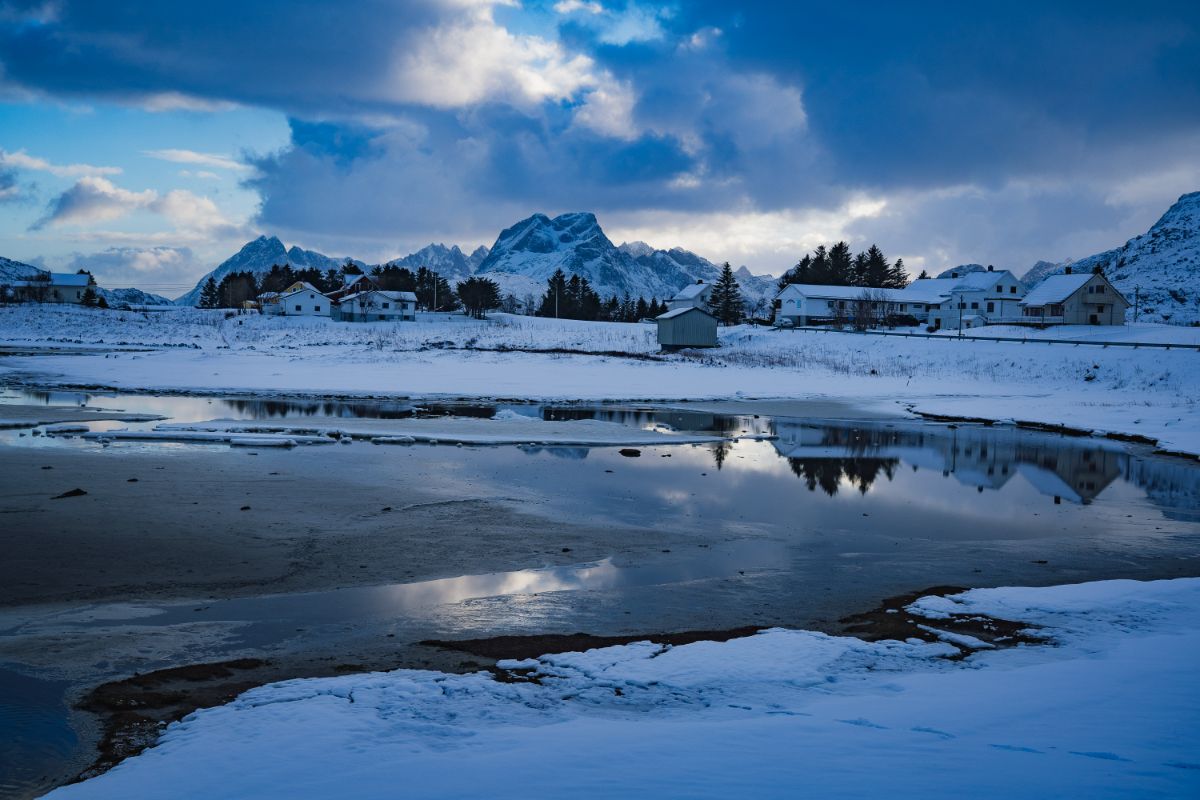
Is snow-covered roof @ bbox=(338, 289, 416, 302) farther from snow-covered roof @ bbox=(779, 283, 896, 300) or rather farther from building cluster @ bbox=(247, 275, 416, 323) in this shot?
snow-covered roof @ bbox=(779, 283, 896, 300)

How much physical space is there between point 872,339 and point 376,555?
196ft

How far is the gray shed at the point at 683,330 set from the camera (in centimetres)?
7006

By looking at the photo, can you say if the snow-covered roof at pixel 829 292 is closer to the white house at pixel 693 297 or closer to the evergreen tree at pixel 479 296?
the white house at pixel 693 297

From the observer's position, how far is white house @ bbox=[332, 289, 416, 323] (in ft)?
354

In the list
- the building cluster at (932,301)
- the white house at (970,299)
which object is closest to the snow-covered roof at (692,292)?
the building cluster at (932,301)

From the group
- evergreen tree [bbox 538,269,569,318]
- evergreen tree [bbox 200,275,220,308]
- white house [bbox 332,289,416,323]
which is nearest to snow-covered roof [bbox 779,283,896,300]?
evergreen tree [bbox 538,269,569,318]

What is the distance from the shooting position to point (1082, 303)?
277 feet

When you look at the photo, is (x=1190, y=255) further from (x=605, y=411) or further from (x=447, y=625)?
(x=447, y=625)

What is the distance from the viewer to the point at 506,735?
650cm

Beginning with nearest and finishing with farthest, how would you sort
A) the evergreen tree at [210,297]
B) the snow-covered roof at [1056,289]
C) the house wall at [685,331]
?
the house wall at [685,331] → the snow-covered roof at [1056,289] → the evergreen tree at [210,297]

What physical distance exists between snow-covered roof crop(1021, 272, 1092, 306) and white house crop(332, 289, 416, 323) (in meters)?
71.9

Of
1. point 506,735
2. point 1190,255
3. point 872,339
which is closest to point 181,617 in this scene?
point 506,735

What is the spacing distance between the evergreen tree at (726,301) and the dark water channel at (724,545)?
256 feet

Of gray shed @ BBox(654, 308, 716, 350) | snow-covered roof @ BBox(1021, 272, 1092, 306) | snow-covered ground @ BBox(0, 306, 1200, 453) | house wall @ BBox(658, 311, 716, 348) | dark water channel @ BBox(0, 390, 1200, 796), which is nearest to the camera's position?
dark water channel @ BBox(0, 390, 1200, 796)
